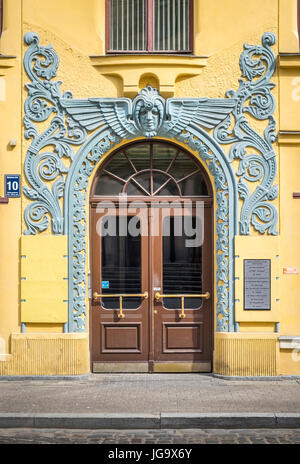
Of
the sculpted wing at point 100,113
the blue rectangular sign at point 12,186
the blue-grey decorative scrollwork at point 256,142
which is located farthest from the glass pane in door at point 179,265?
the blue rectangular sign at point 12,186

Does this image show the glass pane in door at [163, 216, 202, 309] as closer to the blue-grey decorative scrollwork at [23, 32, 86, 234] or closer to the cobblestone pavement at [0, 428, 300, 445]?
the blue-grey decorative scrollwork at [23, 32, 86, 234]

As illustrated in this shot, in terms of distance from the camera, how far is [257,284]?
1063 centimetres

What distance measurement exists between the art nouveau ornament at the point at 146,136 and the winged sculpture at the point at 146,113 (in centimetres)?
2

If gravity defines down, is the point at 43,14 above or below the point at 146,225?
above

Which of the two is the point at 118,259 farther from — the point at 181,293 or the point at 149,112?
the point at 149,112

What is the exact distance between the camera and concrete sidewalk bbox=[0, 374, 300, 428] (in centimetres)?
827

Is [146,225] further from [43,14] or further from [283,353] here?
[43,14]

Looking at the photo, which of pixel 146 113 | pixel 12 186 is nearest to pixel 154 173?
pixel 146 113

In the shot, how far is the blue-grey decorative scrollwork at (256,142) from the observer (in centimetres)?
1063

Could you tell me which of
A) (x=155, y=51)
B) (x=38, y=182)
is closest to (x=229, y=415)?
(x=38, y=182)

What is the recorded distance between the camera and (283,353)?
34.8ft

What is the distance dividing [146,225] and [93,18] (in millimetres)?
3307

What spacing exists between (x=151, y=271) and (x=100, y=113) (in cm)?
259

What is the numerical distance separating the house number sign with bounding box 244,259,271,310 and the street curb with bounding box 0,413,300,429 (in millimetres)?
2563
